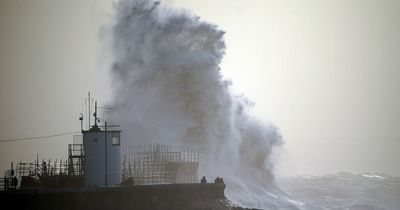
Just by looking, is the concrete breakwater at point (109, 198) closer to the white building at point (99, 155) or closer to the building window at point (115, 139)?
the white building at point (99, 155)

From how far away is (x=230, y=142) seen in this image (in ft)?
193

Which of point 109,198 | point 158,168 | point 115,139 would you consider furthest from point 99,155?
point 158,168

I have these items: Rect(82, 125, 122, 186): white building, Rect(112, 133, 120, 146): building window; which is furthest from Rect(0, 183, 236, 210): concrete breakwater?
Rect(112, 133, 120, 146): building window

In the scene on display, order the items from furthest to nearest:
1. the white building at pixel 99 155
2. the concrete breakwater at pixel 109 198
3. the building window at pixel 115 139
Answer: the building window at pixel 115 139
the white building at pixel 99 155
the concrete breakwater at pixel 109 198

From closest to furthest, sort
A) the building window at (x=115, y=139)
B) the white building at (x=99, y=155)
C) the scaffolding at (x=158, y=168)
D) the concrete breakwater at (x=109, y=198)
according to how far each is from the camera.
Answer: the concrete breakwater at (x=109, y=198)
the white building at (x=99, y=155)
the building window at (x=115, y=139)
the scaffolding at (x=158, y=168)

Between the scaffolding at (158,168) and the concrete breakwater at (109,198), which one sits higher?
the scaffolding at (158,168)

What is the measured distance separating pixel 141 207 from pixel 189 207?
248cm

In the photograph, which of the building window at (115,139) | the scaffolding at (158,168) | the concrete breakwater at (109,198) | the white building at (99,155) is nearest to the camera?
the concrete breakwater at (109,198)

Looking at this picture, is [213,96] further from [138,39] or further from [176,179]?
[176,179]

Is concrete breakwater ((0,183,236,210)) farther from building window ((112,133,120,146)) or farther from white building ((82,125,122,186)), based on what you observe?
building window ((112,133,120,146))

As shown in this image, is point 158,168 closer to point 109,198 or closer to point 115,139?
point 115,139

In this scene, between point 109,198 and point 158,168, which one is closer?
point 109,198

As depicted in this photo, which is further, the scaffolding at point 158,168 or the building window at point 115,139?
the scaffolding at point 158,168

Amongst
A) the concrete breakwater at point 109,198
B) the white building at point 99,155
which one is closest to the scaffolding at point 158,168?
the white building at point 99,155
